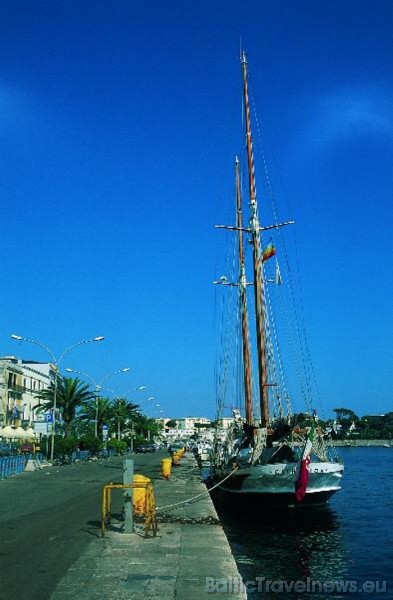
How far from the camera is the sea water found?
1454 centimetres

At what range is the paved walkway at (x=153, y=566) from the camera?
8.88 metres

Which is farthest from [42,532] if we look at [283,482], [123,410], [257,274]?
[123,410]

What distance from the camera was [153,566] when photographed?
1046 centimetres

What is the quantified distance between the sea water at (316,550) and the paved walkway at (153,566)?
865 mm

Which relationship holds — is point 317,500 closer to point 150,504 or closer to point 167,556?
point 150,504

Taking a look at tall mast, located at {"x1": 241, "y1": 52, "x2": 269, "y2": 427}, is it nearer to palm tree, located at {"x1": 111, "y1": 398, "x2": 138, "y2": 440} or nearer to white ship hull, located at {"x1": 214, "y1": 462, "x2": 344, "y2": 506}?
white ship hull, located at {"x1": 214, "y1": 462, "x2": 344, "y2": 506}

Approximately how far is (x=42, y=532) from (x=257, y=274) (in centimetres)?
2345

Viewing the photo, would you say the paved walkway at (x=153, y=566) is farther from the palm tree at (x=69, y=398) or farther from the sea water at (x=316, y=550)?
the palm tree at (x=69, y=398)

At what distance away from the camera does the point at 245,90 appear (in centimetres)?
4162

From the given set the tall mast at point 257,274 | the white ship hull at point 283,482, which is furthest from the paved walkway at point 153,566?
the tall mast at point 257,274

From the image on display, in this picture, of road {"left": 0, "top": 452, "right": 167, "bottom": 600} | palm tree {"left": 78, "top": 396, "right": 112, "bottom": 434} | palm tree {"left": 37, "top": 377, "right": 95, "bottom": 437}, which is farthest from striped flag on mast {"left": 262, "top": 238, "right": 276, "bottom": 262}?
palm tree {"left": 78, "top": 396, "right": 112, "bottom": 434}

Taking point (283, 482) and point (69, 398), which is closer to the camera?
point (283, 482)

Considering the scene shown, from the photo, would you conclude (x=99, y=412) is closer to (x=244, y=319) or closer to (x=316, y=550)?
(x=244, y=319)

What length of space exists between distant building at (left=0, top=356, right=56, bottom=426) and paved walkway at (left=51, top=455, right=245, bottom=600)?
218 feet
